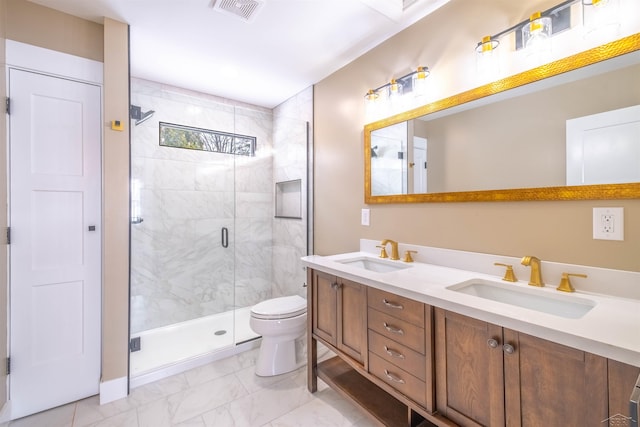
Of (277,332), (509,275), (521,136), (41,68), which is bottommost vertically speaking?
(277,332)

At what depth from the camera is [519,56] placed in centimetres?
133

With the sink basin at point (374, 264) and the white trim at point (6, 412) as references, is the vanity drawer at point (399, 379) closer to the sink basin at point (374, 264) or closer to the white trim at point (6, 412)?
the sink basin at point (374, 264)

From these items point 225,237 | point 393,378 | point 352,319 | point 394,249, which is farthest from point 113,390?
point 394,249

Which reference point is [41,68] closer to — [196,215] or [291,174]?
[196,215]

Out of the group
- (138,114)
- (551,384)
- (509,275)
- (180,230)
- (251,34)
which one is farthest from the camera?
(180,230)

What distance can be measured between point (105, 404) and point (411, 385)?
186 centimetres

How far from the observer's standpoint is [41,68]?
171cm

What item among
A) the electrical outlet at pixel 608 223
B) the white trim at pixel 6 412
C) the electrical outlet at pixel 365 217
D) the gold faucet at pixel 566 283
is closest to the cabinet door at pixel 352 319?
the electrical outlet at pixel 365 217

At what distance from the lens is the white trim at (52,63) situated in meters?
1.65

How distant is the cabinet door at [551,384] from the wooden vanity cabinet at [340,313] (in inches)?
25.5

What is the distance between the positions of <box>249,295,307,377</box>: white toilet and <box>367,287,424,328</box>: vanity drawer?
875 mm

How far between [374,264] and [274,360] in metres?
1.01

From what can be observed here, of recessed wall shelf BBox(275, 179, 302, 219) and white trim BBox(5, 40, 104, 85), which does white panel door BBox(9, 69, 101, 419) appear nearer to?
white trim BBox(5, 40, 104, 85)

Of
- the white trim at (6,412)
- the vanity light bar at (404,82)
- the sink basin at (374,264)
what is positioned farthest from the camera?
the sink basin at (374,264)
